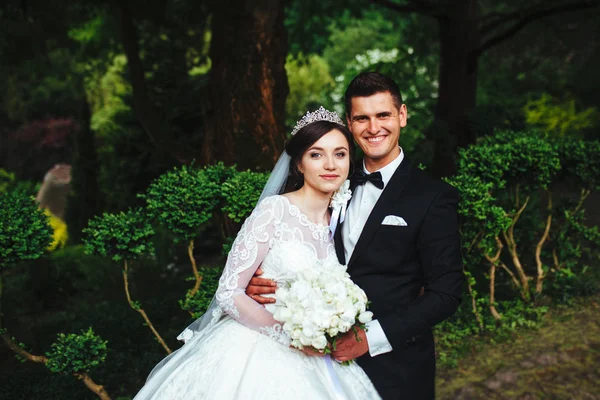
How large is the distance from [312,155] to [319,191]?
→ 0.66ft

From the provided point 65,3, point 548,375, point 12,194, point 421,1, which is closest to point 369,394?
point 548,375

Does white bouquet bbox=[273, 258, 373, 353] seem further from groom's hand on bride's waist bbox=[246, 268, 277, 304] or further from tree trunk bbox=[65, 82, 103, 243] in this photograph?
tree trunk bbox=[65, 82, 103, 243]

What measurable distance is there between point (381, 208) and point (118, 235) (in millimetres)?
2137

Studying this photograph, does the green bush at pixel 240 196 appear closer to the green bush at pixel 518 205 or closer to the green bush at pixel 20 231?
the green bush at pixel 20 231

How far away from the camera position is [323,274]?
2.55 meters

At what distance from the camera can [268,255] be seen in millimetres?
2967

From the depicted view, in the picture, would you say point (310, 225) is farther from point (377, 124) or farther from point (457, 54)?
point (457, 54)

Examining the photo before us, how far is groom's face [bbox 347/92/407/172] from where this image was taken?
2.98 meters

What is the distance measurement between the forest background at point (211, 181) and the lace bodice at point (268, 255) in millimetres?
1248

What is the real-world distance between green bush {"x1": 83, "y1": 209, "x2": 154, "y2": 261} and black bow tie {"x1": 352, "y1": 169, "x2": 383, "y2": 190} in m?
1.86

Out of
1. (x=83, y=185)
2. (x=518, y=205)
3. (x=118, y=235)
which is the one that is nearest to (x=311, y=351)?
(x=118, y=235)

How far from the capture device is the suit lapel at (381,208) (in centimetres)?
287

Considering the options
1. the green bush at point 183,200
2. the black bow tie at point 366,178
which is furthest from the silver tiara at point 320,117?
the green bush at point 183,200

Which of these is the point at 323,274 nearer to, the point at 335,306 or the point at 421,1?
the point at 335,306
